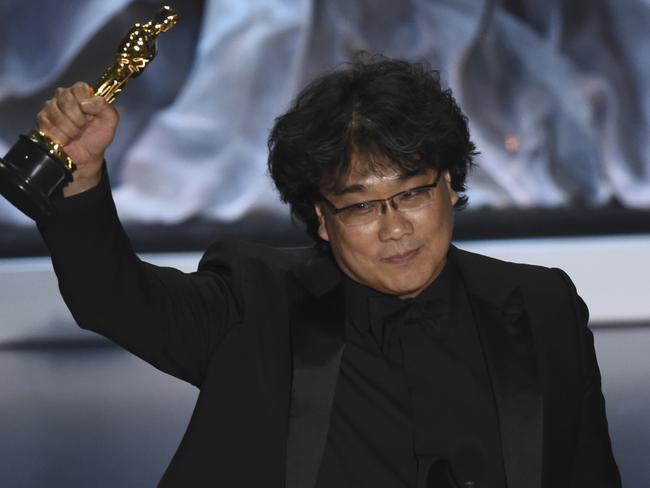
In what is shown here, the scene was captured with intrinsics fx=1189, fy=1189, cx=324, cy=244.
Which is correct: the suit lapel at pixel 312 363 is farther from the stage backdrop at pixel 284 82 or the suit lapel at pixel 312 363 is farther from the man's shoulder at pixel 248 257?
the stage backdrop at pixel 284 82

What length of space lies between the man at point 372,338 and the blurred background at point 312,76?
2940 mm

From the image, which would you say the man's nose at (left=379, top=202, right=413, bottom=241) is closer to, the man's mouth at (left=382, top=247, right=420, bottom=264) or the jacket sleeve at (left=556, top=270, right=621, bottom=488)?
the man's mouth at (left=382, top=247, right=420, bottom=264)

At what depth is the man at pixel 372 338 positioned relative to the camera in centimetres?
167

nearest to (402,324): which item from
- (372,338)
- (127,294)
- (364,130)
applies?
(372,338)

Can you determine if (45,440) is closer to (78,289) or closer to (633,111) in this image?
(78,289)

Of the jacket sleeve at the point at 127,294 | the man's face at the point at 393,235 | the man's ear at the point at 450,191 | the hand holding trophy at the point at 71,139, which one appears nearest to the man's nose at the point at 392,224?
the man's face at the point at 393,235

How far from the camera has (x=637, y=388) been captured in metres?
3.70

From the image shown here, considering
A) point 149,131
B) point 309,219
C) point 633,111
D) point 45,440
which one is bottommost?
point 45,440

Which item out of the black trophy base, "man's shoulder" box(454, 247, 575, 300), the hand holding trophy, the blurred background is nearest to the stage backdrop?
the blurred background

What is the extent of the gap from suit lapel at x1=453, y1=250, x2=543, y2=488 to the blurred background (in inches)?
115

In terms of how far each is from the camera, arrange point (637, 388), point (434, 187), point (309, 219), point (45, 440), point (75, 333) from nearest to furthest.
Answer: point (434, 187)
point (309, 219)
point (45, 440)
point (637, 388)
point (75, 333)

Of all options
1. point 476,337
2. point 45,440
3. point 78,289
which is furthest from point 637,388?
point 78,289

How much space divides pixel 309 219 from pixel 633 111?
330 cm

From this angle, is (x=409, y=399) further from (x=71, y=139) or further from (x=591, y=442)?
(x=71, y=139)
